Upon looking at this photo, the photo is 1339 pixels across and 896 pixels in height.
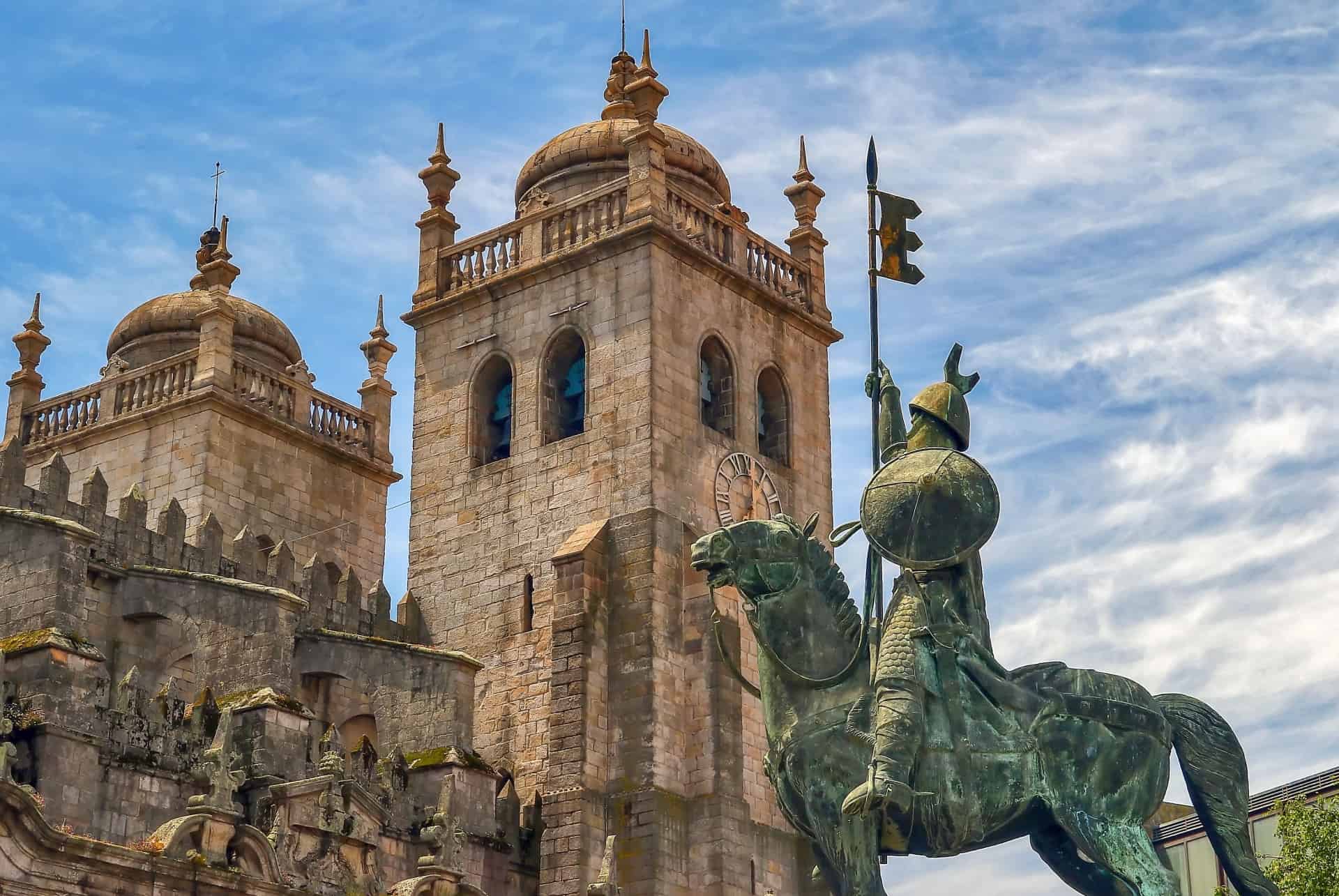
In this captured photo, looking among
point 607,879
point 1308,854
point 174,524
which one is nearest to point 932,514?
point 1308,854

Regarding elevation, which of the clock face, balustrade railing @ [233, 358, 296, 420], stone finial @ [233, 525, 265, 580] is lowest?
stone finial @ [233, 525, 265, 580]

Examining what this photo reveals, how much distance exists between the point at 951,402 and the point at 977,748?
2952mm

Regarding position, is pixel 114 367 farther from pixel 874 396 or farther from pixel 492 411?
pixel 874 396

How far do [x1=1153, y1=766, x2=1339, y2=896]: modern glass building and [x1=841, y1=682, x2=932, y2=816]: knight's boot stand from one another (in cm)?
2906

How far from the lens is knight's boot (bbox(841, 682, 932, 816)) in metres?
14.5

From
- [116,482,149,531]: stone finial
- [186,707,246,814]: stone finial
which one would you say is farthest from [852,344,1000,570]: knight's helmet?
[116,482,149,531]: stone finial

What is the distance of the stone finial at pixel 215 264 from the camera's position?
45656 mm

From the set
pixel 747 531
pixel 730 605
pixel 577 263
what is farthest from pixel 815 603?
pixel 577 263

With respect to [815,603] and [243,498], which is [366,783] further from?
[815,603]

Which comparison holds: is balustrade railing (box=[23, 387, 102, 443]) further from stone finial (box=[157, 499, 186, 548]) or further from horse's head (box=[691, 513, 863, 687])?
horse's head (box=[691, 513, 863, 687])

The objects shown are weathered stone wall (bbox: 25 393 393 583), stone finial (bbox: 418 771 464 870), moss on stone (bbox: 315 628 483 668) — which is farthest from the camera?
weathered stone wall (bbox: 25 393 393 583)

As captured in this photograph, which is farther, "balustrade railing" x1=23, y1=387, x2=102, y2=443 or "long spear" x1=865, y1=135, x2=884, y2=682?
"balustrade railing" x1=23, y1=387, x2=102, y2=443

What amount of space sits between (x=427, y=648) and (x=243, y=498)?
748 cm

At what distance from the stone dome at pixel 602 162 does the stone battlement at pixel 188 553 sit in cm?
919
